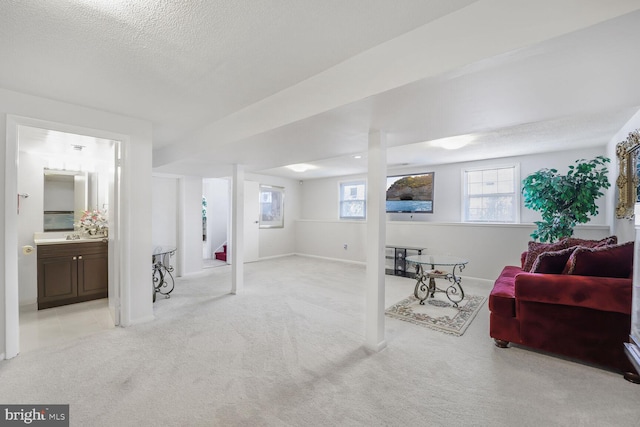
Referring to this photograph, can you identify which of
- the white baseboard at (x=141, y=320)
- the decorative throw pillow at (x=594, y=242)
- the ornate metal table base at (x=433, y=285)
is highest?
the decorative throw pillow at (x=594, y=242)

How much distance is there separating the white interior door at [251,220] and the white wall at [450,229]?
155 cm

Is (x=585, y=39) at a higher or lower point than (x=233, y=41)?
lower

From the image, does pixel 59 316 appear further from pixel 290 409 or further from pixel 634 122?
pixel 634 122

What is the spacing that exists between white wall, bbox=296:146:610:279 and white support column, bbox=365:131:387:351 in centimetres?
345

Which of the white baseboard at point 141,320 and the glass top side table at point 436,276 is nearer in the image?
the white baseboard at point 141,320

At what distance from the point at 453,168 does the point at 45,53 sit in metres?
5.98

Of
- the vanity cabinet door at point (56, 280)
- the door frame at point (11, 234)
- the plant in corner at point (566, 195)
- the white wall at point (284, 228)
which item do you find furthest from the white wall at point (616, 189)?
the vanity cabinet door at point (56, 280)

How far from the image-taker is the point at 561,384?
79.7 inches

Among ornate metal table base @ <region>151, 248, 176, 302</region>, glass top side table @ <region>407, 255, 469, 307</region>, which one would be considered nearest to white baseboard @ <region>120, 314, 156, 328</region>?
ornate metal table base @ <region>151, 248, 176, 302</region>

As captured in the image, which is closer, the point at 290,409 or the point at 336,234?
the point at 290,409

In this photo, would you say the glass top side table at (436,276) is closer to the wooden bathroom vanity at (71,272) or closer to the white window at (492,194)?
the white window at (492,194)

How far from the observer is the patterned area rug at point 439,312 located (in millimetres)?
3082

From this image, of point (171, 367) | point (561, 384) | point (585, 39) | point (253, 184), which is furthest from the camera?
point (253, 184)

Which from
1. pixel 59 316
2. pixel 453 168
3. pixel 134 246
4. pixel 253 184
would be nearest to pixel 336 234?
pixel 253 184
